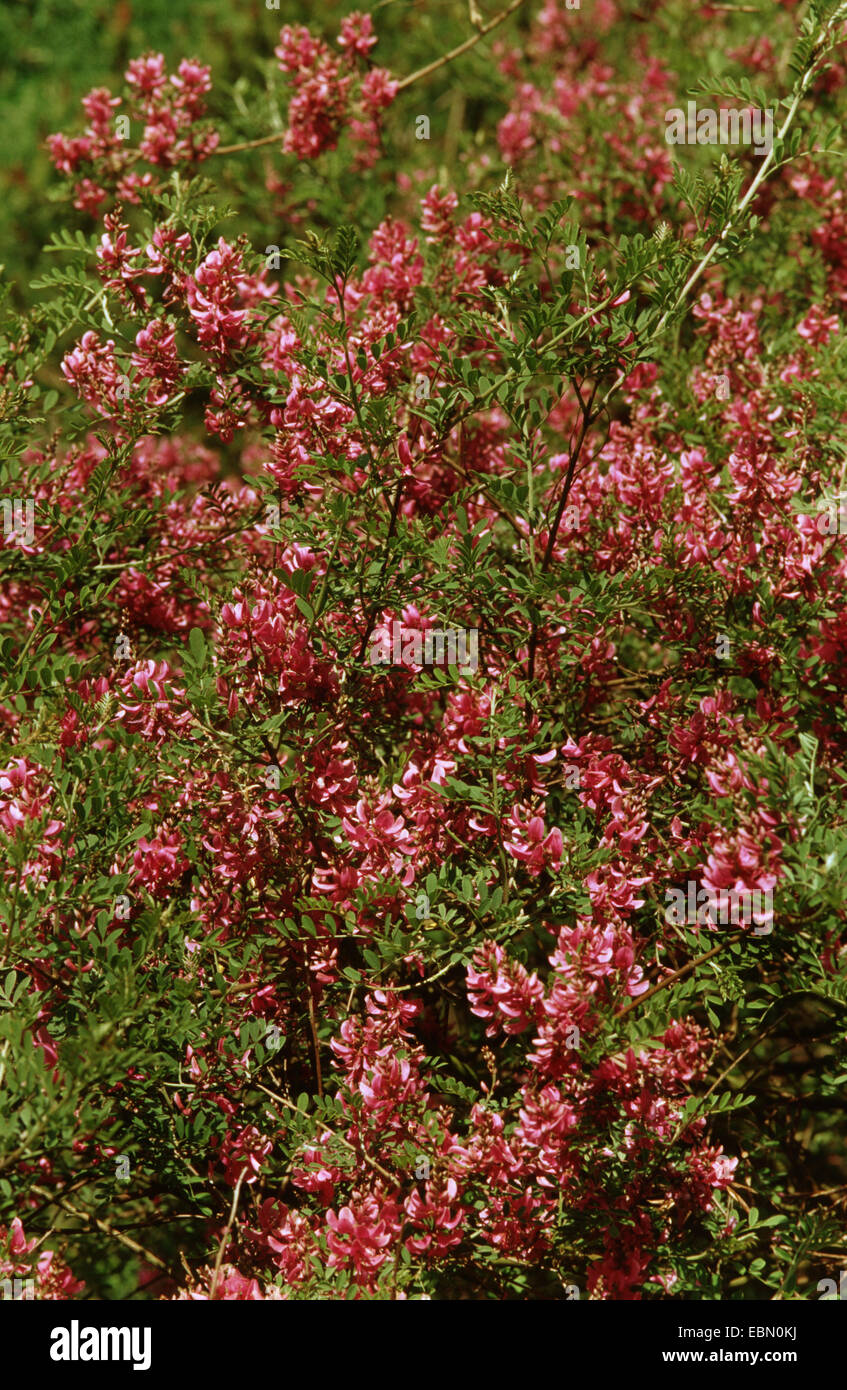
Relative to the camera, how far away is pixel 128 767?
93.5 inches

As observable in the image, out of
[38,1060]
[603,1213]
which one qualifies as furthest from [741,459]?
[38,1060]

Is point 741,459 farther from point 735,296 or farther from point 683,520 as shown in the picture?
point 735,296

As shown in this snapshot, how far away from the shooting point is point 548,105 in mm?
4391

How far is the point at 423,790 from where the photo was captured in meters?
2.49

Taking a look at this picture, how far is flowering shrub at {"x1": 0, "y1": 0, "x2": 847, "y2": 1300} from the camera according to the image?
2232 mm

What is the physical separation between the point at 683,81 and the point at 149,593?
8.61 feet

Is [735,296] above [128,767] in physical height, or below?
above

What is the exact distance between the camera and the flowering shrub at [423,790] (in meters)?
2.23

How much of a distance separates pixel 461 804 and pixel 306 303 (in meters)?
1.16

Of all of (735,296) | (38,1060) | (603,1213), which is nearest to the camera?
(38,1060)
